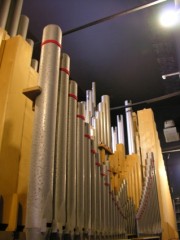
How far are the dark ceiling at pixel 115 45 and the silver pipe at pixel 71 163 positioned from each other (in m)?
3.09

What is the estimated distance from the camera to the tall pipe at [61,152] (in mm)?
1501

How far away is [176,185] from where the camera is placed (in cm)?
785

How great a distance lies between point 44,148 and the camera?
1446 millimetres

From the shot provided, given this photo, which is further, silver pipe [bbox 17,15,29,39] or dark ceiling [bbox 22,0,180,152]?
dark ceiling [bbox 22,0,180,152]

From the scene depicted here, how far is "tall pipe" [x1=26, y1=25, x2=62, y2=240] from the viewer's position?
4.32ft

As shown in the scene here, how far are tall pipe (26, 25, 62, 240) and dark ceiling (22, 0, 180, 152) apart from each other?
3.29 m

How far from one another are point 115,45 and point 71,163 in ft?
14.3

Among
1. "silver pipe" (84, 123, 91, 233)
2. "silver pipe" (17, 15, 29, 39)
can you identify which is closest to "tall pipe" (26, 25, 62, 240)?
"silver pipe" (84, 123, 91, 233)

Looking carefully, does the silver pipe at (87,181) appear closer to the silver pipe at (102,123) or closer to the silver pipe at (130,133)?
the silver pipe at (102,123)

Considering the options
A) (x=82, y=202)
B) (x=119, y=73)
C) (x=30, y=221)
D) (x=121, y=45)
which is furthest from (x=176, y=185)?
(x=30, y=221)

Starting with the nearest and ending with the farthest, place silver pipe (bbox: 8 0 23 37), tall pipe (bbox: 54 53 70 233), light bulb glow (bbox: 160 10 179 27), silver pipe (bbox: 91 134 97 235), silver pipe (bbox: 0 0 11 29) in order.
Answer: tall pipe (bbox: 54 53 70 233)
silver pipe (bbox: 91 134 97 235)
silver pipe (bbox: 0 0 11 29)
silver pipe (bbox: 8 0 23 37)
light bulb glow (bbox: 160 10 179 27)

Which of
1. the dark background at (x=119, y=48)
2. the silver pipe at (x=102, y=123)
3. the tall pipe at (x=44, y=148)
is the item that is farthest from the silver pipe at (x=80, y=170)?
the dark background at (x=119, y=48)

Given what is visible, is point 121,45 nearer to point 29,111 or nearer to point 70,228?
point 29,111

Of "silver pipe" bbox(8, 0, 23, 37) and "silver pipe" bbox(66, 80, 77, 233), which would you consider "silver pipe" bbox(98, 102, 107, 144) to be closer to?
"silver pipe" bbox(66, 80, 77, 233)
